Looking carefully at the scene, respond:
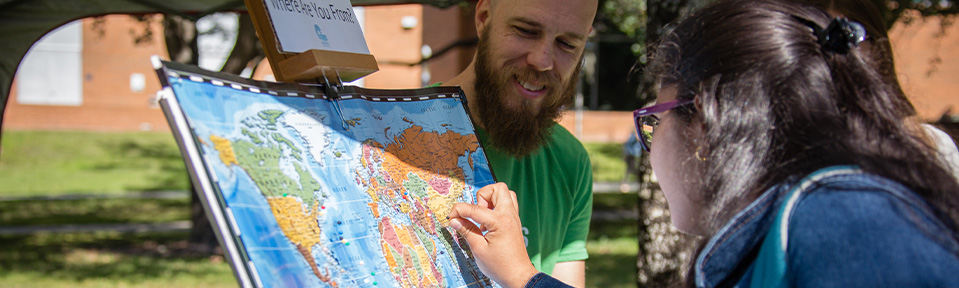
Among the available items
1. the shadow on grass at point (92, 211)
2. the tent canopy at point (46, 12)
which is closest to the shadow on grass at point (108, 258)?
the shadow on grass at point (92, 211)

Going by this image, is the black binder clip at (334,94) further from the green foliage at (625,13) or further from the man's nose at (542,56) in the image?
the green foliage at (625,13)

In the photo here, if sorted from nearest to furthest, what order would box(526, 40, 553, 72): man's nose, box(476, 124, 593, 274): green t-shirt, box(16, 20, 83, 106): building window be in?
1. box(526, 40, 553, 72): man's nose
2. box(476, 124, 593, 274): green t-shirt
3. box(16, 20, 83, 106): building window

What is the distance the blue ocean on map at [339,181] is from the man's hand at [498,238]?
0.08 meters

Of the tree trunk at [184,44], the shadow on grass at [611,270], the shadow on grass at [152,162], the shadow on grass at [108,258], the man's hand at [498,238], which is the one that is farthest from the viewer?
the shadow on grass at [152,162]

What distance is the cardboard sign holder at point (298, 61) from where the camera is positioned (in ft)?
4.97

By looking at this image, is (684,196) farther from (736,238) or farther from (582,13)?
(582,13)

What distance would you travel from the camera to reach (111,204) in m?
Result: 13.9

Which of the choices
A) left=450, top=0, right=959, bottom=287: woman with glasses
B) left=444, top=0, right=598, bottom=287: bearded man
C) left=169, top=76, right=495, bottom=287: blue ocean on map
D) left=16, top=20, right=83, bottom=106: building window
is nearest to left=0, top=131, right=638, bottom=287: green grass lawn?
left=444, top=0, right=598, bottom=287: bearded man

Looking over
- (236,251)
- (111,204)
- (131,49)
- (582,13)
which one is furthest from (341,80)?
(131,49)

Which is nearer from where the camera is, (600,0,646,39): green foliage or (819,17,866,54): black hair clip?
(819,17,866,54): black hair clip

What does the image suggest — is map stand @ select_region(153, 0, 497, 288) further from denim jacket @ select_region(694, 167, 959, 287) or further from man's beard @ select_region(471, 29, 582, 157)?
denim jacket @ select_region(694, 167, 959, 287)

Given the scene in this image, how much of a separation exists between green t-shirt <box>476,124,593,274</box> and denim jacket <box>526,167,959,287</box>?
3.52 feet

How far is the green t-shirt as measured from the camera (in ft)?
6.81

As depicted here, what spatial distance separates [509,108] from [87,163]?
20.1 meters
